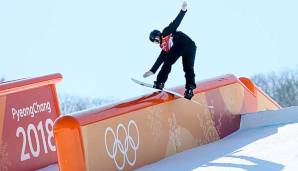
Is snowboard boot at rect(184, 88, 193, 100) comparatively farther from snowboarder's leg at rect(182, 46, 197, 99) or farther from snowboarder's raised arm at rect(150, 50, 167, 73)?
snowboarder's raised arm at rect(150, 50, 167, 73)

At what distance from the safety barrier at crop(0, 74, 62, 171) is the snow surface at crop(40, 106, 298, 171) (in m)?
0.27

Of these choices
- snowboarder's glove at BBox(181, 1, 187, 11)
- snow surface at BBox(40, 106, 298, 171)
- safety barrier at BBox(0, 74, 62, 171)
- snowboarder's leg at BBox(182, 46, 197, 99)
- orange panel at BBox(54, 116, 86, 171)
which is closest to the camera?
orange panel at BBox(54, 116, 86, 171)

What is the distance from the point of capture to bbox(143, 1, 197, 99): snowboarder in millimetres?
8797

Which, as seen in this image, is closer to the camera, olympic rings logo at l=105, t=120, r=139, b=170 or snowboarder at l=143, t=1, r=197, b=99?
olympic rings logo at l=105, t=120, r=139, b=170

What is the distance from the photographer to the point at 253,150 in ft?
26.4

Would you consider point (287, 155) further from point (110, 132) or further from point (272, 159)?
point (110, 132)

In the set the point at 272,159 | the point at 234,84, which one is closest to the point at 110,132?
the point at 272,159

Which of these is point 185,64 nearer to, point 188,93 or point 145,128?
point 188,93

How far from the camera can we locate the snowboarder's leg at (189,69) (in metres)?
9.02

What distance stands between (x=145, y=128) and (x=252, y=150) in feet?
3.87

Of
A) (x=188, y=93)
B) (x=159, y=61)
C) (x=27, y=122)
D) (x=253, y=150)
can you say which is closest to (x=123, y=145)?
(x=253, y=150)

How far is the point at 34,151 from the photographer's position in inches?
336

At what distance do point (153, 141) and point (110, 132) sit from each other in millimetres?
935

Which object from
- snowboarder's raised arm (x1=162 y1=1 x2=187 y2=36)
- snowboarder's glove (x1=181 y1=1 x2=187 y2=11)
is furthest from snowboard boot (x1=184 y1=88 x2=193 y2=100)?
snowboarder's glove (x1=181 y1=1 x2=187 y2=11)
